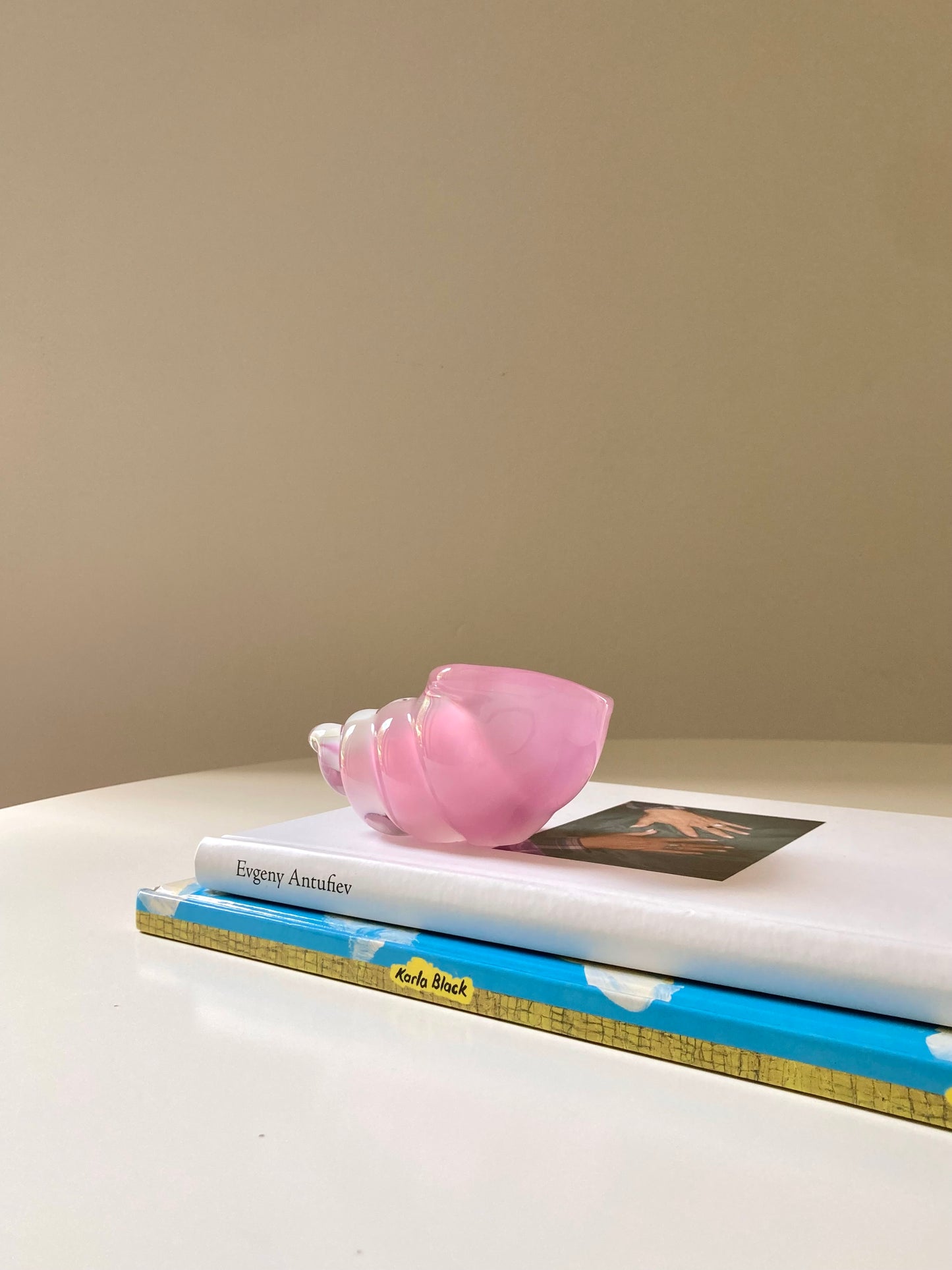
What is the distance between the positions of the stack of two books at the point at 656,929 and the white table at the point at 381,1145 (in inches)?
0.5

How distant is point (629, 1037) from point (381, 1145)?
0.11m

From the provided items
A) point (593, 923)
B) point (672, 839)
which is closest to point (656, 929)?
point (593, 923)

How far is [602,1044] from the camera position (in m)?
0.41

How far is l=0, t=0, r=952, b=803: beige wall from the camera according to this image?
1898 millimetres

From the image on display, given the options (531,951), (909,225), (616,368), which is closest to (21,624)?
(616,368)

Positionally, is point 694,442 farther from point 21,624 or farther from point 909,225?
point 21,624

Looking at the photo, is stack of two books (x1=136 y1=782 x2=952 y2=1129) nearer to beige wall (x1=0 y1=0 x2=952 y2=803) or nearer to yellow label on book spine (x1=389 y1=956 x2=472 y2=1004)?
yellow label on book spine (x1=389 y1=956 x2=472 y2=1004)

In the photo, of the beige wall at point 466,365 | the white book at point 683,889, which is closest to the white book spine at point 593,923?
the white book at point 683,889

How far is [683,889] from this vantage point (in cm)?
43

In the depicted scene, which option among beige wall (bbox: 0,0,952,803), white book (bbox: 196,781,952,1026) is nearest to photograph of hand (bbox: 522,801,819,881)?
white book (bbox: 196,781,952,1026)

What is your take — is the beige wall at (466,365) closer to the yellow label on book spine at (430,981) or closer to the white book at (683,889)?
the white book at (683,889)

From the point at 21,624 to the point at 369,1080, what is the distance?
194 cm

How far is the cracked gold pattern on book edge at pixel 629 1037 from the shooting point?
349 millimetres

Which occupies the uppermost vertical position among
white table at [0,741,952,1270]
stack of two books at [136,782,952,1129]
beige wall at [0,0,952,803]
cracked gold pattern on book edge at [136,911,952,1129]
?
beige wall at [0,0,952,803]
